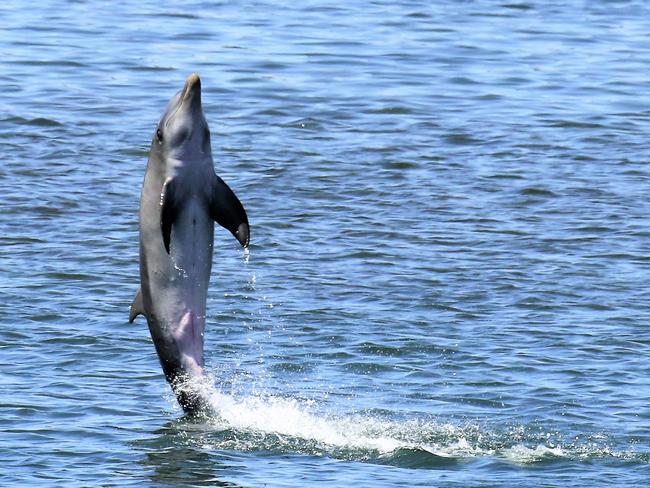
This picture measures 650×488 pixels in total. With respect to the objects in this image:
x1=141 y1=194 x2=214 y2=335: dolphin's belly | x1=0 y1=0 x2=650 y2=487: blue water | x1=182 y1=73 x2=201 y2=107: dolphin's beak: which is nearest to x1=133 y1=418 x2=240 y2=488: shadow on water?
x1=0 y1=0 x2=650 y2=487: blue water

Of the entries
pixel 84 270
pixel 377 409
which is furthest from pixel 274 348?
pixel 84 270

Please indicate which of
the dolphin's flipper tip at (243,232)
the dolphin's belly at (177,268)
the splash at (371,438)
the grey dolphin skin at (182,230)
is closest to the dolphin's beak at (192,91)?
the grey dolphin skin at (182,230)

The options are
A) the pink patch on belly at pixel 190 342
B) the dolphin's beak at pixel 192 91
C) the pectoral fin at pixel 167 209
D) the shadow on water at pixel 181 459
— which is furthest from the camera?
the pink patch on belly at pixel 190 342

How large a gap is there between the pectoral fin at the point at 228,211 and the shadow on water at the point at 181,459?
4.22ft

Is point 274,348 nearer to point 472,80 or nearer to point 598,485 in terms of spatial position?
point 598,485

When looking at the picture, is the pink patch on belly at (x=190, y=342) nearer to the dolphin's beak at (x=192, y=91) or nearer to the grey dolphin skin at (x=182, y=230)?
the grey dolphin skin at (x=182, y=230)

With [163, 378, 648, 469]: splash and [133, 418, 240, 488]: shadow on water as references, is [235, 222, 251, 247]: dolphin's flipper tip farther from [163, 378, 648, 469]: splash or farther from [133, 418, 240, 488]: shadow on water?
[133, 418, 240, 488]: shadow on water

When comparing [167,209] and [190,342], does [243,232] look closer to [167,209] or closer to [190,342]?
[167,209]

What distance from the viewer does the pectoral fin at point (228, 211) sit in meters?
10.8

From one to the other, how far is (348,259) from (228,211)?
4.89 metres

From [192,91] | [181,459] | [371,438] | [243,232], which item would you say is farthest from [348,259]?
[181,459]

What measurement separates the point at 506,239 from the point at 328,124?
17.7 ft

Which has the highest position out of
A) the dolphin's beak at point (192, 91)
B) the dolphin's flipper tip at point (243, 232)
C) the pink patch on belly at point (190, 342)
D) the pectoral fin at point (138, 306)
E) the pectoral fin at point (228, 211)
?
the dolphin's beak at point (192, 91)

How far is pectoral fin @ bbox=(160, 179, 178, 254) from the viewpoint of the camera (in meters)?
10.6
